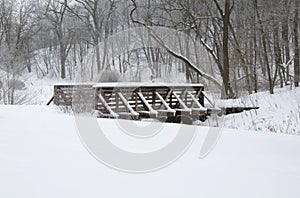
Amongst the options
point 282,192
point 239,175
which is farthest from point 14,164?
point 282,192

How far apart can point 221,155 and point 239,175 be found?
562 mm

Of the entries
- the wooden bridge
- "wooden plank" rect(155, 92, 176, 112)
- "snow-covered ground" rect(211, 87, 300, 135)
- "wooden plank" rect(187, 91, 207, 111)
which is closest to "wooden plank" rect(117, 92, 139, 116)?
the wooden bridge

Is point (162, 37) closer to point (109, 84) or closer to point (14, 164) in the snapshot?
point (109, 84)

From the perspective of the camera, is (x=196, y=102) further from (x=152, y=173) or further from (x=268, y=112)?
(x=152, y=173)

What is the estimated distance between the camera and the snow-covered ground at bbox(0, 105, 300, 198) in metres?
2.26

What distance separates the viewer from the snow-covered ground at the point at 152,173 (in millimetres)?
2262

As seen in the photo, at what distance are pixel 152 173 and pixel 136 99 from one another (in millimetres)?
8309

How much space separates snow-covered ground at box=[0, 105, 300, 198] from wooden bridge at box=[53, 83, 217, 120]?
5.12 m

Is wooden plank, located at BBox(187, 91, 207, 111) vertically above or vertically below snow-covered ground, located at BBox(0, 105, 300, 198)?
above

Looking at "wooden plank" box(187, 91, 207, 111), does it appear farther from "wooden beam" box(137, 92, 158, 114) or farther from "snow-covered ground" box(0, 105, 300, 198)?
"snow-covered ground" box(0, 105, 300, 198)

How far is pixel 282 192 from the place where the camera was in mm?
2262

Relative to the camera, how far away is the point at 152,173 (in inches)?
104

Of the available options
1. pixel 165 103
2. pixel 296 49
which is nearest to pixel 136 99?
pixel 165 103

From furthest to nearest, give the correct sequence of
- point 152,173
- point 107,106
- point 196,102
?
point 196,102
point 107,106
point 152,173
